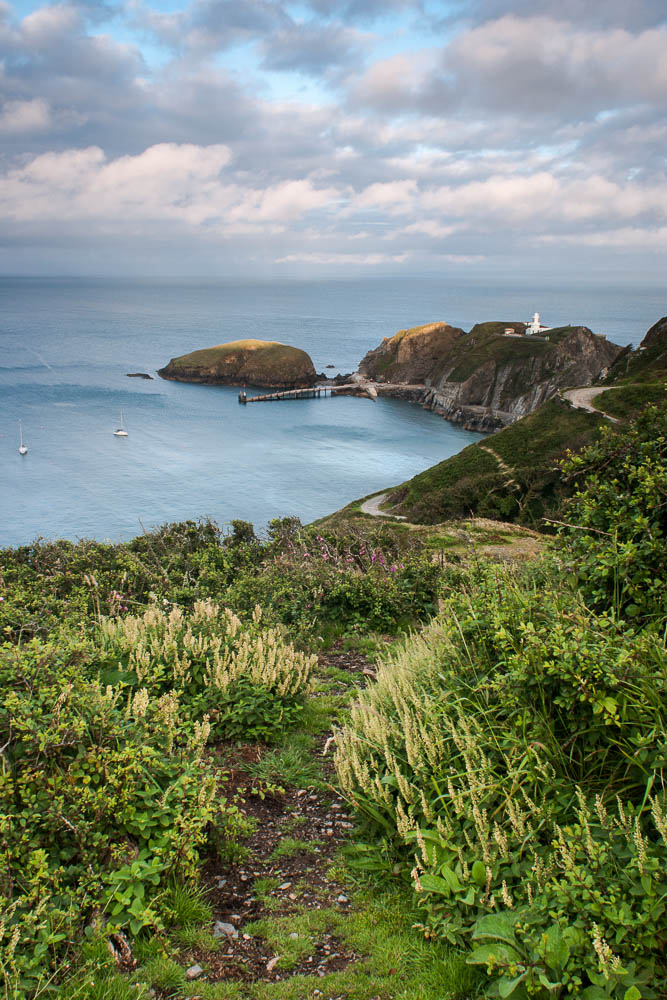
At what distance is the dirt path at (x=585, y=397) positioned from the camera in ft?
201

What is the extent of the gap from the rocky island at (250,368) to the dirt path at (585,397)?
71.4m

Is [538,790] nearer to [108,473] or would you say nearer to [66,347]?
[108,473]

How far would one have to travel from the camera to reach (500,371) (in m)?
114

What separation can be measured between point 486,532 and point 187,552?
13.8 metres

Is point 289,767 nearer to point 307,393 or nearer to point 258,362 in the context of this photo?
point 307,393

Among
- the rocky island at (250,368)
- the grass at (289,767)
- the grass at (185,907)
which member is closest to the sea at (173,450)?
the rocky island at (250,368)

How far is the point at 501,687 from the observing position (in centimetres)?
414

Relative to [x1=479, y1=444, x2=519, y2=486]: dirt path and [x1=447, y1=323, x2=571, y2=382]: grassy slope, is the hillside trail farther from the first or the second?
[x1=447, y1=323, x2=571, y2=382]: grassy slope

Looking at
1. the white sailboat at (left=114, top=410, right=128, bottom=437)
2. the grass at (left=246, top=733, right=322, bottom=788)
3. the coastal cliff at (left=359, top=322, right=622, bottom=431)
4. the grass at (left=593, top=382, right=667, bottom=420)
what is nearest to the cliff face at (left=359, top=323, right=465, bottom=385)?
the coastal cliff at (left=359, top=322, right=622, bottom=431)

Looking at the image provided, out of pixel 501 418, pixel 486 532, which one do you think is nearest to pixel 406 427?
pixel 501 418

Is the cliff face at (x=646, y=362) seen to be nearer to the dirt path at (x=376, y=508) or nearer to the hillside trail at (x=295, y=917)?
the dirt path at (x=376, y=508)

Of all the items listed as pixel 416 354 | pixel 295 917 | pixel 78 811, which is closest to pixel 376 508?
pixel 295 917

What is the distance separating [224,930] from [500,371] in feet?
387

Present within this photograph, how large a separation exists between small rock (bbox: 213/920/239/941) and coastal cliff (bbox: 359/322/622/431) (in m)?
107
